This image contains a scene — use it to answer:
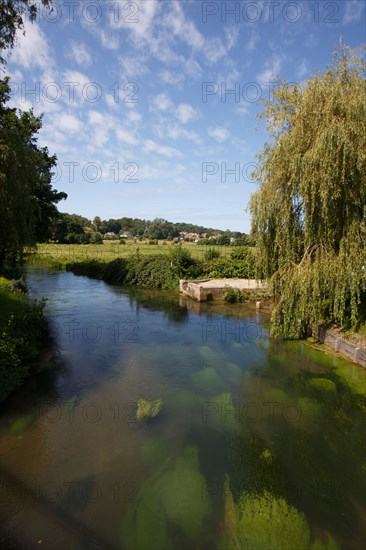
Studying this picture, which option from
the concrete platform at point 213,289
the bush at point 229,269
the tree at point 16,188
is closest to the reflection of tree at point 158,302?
the concrete platform at point 213,289

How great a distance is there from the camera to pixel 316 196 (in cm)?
1185

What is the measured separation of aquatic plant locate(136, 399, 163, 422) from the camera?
826cm

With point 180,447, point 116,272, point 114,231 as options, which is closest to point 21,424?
point 180,447

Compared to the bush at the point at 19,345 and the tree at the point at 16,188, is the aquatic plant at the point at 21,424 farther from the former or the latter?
the tree at the point at 16,188

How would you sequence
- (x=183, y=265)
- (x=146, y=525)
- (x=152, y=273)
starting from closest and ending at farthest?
(x=146, y=525) → (x=183, y=265) → (x=152, y=273)

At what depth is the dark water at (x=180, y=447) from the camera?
5258 millimetres

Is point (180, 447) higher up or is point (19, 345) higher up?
point (19, 345)

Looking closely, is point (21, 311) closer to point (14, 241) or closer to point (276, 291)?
point (14, 241)

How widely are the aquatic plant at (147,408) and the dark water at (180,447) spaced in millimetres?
156

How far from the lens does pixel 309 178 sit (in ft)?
38.0

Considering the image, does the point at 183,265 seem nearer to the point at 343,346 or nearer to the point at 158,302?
the point at 158,302

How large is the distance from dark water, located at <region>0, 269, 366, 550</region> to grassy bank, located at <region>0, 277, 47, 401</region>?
491 millimetres

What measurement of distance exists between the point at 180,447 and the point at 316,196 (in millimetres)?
9394

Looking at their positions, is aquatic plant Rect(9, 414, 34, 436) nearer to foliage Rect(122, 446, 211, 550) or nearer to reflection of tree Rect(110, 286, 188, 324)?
foliage Rect(122, 446, 211, 550)
